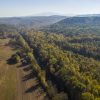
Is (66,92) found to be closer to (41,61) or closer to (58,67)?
(58,67)

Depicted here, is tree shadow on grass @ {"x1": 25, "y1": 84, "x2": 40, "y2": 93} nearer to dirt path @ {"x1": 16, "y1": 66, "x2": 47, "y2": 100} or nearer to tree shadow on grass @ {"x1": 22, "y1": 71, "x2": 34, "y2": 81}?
dirt path @ {"x1": 16, "y1": 66, "x2": 47, "y2": 100}

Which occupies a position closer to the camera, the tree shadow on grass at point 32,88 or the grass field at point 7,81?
the grass field at point 7,81

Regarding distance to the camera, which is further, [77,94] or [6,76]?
[6,76]

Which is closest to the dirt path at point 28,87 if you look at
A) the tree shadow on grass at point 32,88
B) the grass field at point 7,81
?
the tree shadow on grass at point 32,88

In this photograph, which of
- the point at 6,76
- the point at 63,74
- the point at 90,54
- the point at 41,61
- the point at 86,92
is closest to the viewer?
the point at 86,92

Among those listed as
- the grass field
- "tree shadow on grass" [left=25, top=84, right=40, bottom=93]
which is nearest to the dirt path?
"tree shadow on grass" [left=25, top=84, right=40, bottom=93]

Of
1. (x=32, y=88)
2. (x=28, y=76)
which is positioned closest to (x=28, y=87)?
(x=32, y=88)

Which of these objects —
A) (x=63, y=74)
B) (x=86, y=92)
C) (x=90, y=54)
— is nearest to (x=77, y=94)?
(x=86, y=92)

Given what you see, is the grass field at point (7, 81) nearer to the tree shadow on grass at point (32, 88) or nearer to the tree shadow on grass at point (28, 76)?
the tree shadow on grass at point (28, 76)
